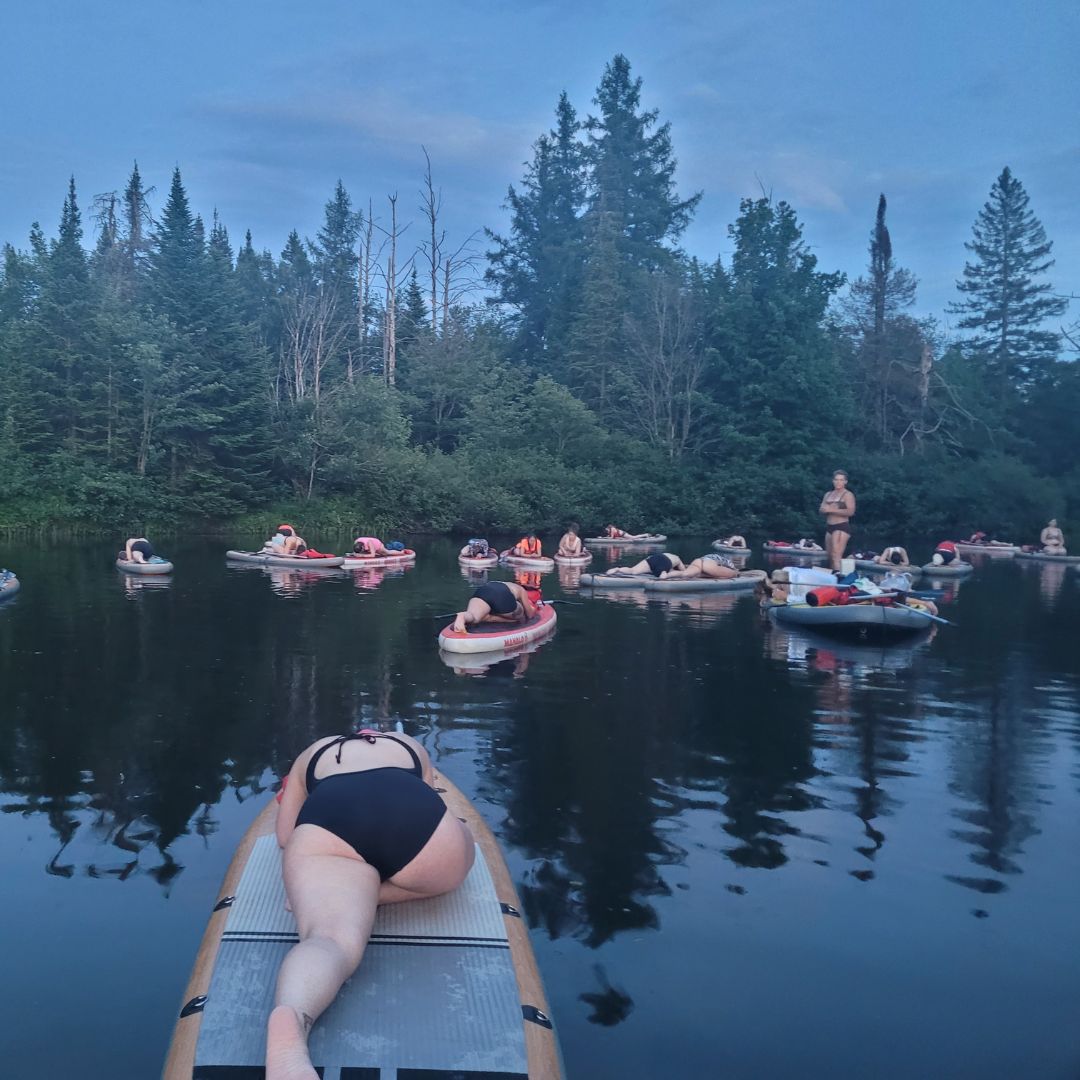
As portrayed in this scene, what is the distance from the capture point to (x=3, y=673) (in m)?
10.8

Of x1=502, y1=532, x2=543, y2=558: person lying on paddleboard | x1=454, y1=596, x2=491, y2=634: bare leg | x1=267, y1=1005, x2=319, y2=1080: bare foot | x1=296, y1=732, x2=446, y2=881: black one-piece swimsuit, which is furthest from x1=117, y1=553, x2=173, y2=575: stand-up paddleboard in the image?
x1=267, y1=1005, x2=319, y2=1080: bare foot

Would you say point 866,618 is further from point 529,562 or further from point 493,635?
point 529,562

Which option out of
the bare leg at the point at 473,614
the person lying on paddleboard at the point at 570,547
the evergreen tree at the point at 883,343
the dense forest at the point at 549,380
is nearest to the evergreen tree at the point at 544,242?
the dense forest at the point at 549,380

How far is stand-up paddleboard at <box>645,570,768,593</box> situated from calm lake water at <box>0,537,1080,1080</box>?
5200 mm

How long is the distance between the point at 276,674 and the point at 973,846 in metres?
7.32

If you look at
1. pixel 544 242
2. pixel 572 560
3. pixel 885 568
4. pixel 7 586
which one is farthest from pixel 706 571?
pixel 544 242

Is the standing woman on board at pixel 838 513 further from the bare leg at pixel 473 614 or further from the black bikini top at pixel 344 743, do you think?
the black bikini top at pixel 344 743

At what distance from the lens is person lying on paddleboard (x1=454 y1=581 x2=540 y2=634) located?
12910 millimetres

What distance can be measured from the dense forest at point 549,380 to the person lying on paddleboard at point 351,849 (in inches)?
1129

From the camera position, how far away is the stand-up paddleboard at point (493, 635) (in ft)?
40.3

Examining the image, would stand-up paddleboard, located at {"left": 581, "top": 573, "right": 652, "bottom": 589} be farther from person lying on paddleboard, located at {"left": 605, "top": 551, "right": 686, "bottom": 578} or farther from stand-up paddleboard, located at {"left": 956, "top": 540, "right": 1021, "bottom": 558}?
stand-up paddleboard, located at {"left": 956, "top": 540, "right": 1021, "bottom": 558}

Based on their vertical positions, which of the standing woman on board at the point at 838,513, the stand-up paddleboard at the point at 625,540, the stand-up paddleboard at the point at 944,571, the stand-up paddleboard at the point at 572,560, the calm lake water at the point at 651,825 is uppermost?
the standing woman on board at the point at 838,513

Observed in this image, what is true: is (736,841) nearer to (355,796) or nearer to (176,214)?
(355,796)

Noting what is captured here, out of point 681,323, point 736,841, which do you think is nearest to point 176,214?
point 681,323
